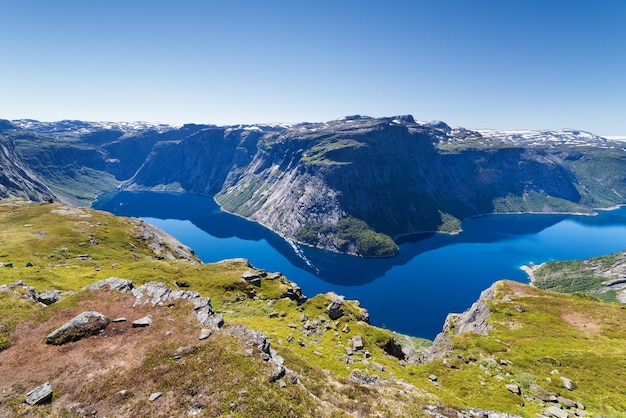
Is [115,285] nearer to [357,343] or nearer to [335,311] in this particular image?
[357,343]

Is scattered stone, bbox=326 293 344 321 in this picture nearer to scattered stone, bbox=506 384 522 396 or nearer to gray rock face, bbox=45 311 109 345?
scattered stone, bbox=506 384 522 396

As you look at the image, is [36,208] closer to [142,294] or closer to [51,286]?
[51,286]

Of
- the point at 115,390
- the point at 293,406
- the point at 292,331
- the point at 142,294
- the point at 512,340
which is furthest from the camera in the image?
the point at 512,340

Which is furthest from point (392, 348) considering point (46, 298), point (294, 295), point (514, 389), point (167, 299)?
point (46, 298)

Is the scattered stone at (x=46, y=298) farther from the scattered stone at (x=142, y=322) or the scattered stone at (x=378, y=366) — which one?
the scattered stone at (x=378, y=366)

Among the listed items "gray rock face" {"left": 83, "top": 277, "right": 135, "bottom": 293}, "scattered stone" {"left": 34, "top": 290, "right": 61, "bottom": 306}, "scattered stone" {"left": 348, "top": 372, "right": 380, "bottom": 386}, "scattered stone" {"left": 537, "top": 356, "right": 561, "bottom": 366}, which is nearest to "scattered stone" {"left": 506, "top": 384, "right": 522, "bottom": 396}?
"scattered stone" {"left": 537, "top": 356, "right": 561, "bottom": 366}

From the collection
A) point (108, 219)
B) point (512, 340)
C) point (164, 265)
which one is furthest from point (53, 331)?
point (108, 219)
